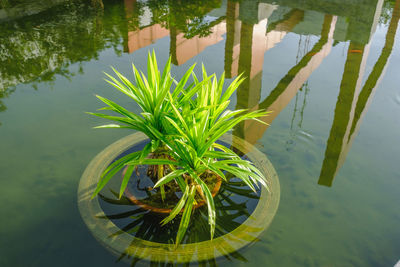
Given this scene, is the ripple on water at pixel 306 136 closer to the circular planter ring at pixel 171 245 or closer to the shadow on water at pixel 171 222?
the circular planter ring at pixel 171 245

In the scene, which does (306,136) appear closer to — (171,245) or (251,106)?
(251,106)

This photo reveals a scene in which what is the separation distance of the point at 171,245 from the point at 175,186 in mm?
429

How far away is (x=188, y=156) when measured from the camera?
185cm

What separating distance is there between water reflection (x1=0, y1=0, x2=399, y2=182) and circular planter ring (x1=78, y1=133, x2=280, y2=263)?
0.55 metres

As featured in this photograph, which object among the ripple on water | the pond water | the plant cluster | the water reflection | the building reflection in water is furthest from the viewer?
the water reflection

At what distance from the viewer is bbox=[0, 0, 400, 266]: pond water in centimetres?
200

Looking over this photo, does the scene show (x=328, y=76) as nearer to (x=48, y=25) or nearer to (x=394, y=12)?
(x=394, y=12)

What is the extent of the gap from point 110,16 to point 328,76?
3473 millimetres

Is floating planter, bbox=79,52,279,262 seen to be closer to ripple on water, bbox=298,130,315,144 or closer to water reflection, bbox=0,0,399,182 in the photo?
ripple on water, bbox=298,130,315,144

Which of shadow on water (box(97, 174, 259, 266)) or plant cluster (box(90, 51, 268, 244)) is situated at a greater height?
plant cluster (box(90, 51, 268, 244))

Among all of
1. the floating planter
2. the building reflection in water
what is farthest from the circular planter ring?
the building reflection in water

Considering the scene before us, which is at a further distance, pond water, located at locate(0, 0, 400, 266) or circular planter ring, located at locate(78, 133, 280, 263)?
pond water, located at locate(0, 0, 400, 266)

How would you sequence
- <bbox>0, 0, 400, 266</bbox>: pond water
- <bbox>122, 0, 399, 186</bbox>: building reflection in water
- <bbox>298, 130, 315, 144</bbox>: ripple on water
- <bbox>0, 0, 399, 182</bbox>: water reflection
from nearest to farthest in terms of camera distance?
<bbox>0, 0, 400, 266</bbox>: pond water, <bbox>298, 130, 315, 144</bbox>: ripple on water, <bbox>122, 0, 399, 186</bbox>: building reflection in water, <bbox>0, 0, 399, 182</bbox>: water reflection

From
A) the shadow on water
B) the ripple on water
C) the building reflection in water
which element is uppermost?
the building reflection in water
